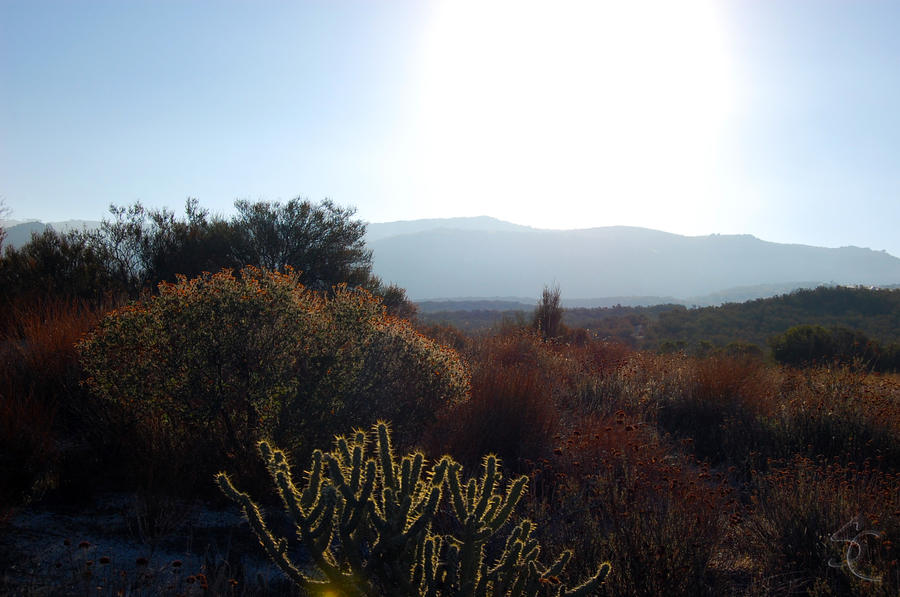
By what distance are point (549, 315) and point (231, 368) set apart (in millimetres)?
11455

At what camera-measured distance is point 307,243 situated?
1146cm

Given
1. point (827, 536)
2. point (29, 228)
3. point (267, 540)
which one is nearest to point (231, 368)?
point (267, 540)

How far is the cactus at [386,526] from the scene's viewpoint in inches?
77.9

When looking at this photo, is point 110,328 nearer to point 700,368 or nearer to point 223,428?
point 223,428

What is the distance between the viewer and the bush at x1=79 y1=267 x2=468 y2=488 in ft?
12.7

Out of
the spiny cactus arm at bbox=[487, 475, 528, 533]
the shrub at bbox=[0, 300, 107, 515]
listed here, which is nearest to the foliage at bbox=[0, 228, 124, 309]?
the shrub at bbox=[0, 300, 107, 515]

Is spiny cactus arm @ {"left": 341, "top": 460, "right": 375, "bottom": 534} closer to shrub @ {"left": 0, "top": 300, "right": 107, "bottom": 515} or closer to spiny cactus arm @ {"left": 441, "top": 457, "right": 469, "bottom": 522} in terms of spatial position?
spiny cactus arm @ {"left": 441, "top": 457, "right": 469, "bottom": 522}

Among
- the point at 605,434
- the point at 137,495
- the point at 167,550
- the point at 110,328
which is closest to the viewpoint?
the point at 167,550

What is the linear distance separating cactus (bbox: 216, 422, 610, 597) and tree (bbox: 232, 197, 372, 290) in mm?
8857

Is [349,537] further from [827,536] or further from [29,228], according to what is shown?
[29,228]

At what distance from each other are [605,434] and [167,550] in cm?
386

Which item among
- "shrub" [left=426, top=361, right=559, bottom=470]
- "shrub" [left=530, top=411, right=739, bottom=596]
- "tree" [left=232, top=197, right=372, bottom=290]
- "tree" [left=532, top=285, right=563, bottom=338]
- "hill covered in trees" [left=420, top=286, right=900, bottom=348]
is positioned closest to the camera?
"shrub" [left=530, top=411, right=739, bottom=596]

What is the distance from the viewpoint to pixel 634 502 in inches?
131

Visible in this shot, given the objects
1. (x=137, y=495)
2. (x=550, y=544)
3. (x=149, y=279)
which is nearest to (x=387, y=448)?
(x=550, y=544)
